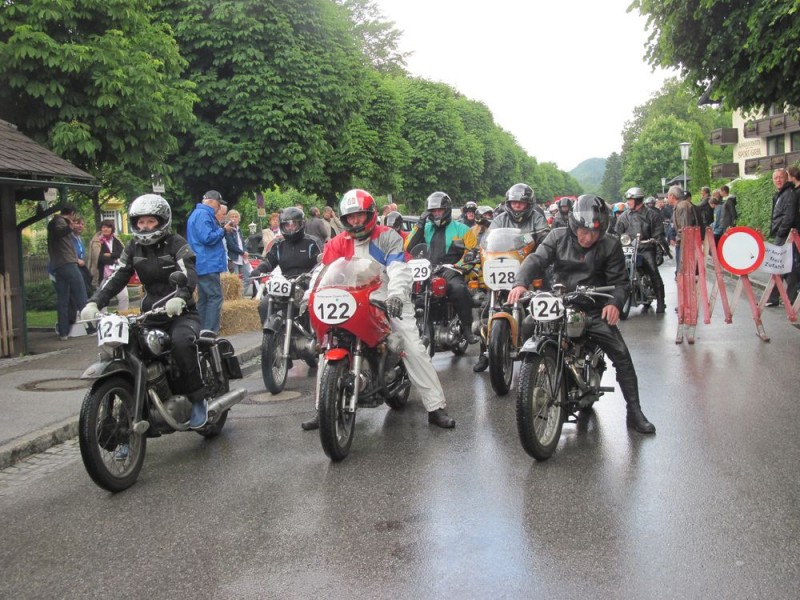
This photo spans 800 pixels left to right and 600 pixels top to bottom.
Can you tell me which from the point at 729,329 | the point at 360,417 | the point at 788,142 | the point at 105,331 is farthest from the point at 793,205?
the point at 788,142

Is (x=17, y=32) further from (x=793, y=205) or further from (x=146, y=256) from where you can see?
(x=793, y=205)

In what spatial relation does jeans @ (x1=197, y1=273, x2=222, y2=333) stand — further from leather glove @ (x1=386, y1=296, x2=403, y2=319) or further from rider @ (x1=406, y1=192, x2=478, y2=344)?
leather glove @ (x1=386, y1=296, x2=403, y2=319)

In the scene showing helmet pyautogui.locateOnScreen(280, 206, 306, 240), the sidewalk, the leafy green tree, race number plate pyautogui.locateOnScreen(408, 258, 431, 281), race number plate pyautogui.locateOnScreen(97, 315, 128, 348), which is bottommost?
the sidewalk

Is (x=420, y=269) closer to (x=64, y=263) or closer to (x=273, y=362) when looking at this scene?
(x=273, y=362)

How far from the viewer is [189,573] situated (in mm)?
4312

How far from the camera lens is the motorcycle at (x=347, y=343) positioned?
19.6 ft

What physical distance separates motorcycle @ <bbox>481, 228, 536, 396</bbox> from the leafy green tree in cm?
685

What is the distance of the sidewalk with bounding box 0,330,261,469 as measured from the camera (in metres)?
7.09

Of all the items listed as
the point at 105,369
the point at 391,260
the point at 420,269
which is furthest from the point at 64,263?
the point at 105,369

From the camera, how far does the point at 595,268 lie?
21.8 feet

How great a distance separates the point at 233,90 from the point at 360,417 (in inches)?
591

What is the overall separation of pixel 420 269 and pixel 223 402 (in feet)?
9.31

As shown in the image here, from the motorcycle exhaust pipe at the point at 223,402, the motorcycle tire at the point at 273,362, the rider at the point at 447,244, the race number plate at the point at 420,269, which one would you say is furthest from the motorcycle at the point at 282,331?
the rider at the point at 447,244

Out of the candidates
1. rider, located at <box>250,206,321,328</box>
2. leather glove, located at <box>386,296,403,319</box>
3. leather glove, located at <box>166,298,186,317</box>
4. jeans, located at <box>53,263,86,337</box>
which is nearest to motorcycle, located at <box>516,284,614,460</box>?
leather glove, located at <box>386,296,403,319</box>
